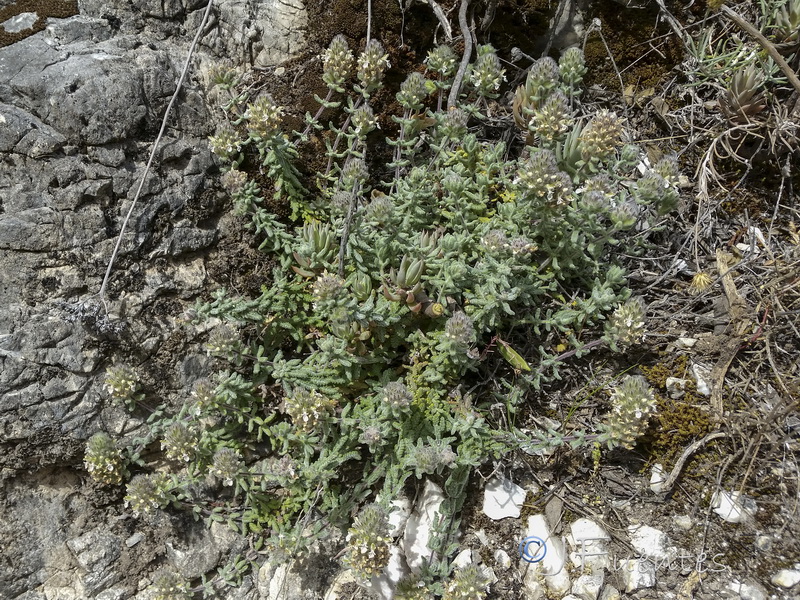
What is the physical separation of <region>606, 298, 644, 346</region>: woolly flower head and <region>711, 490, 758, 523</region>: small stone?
0.90m

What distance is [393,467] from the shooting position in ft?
9.79

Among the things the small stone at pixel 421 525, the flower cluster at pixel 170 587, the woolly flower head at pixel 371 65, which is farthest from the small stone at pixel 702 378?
the flower cluster at pixel 170 587

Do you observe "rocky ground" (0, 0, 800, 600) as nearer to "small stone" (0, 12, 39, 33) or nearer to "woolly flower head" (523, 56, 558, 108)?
"small stone" (0, 12, 39, 33)

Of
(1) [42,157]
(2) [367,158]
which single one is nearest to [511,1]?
(2) [367,158]

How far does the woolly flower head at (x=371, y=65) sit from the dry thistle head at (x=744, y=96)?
82.5 inches

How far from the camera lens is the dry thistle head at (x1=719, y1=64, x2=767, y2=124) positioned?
11.1 ft

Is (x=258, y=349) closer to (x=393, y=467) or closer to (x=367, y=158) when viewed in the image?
(x=393, y=467)

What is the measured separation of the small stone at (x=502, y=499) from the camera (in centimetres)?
312

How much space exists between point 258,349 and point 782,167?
3355 mm

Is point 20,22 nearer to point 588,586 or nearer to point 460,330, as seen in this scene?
point 460,330

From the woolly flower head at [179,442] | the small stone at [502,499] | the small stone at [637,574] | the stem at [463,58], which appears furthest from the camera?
the stem at [463,58]

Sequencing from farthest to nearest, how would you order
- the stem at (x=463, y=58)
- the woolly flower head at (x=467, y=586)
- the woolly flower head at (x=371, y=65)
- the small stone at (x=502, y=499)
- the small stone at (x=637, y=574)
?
the stem at (x=463, y=58)
the woolly flower head at (x=371, y=65)
the small stone at (x=502, y=499)
the small stone at (x=637, y=574)
the woolly flower head at (x=467, y=586)

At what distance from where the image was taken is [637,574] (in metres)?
2.88

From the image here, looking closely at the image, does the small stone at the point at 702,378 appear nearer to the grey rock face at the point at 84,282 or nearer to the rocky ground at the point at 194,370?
the rocky ground at the point at 194,370
